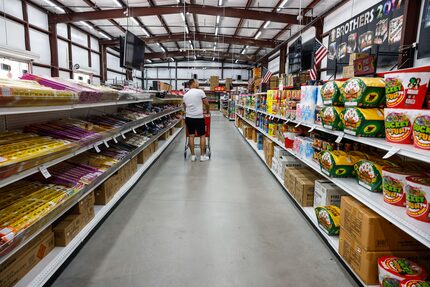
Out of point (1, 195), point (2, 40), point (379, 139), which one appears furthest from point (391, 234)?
point (2, 40)

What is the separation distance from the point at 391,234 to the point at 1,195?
2.68 meters

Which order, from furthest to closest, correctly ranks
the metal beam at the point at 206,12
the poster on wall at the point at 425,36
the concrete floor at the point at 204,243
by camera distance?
the metal beam at the point at 206,12
the poster on wall at the point at 425,36
the concrete floor at the point at 204,243

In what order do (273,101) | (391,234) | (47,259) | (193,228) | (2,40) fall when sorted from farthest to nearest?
(2,40)
(273,101)
(193,228)
(47,259)
(391,234)

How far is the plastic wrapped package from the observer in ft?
4.84

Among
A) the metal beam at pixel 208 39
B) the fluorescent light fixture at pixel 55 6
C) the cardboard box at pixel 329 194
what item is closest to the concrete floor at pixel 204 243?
the cardboard box at pixel 329 194

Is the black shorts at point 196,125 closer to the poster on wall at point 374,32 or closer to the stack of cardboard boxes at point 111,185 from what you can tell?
the stack of cardboard boxes at point 111,185

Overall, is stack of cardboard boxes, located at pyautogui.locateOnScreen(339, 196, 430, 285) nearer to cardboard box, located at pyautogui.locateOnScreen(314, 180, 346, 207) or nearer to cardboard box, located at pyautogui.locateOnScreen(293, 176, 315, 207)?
cardboard box, located at pyautogui.locateOnScreen(314, 180, 346, 207)

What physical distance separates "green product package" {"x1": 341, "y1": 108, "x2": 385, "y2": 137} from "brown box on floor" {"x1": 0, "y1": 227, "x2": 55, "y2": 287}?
7.94 ft

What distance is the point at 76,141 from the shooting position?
2.39 metres

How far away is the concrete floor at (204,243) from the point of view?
2.04 m

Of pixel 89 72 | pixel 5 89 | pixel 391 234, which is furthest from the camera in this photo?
pixel 89 72

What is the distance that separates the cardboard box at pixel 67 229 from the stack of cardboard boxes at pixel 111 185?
61cm

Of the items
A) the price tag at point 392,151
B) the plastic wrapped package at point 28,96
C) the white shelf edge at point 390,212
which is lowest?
the white shelf edge at point 390,212

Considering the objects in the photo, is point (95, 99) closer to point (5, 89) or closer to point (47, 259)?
point (5, 89)
